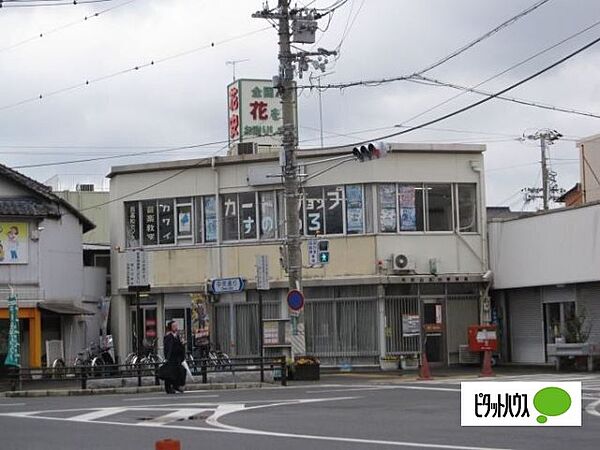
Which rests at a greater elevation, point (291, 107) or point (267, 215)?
point (291, 107)

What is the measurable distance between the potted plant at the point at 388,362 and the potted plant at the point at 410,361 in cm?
26

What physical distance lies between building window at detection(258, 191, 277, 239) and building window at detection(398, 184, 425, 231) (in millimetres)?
4508

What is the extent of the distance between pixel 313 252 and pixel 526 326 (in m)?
7.96

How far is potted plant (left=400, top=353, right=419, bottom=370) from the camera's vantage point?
38844 millimetres

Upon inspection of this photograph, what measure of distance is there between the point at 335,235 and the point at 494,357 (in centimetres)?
700

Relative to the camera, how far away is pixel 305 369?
3247 cm

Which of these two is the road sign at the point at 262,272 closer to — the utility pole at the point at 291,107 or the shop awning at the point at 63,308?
the utility pole at the point at 291,107

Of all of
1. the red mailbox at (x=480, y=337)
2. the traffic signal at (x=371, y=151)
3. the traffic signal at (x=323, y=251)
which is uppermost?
the traffic signal at (x=371, y=151)

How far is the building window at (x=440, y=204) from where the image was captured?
131ft

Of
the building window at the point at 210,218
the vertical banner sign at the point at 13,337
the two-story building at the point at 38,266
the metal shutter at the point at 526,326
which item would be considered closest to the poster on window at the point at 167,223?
the building window at the point at 210,218

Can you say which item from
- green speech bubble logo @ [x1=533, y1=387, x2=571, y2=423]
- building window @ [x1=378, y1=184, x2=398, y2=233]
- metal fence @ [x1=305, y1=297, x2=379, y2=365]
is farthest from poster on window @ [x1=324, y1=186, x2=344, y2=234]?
green speech bubble logo @ [x1=533, y1=387, x2=571, y2=423]

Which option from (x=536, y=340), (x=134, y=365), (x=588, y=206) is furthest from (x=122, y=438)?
(x=536, y=340)

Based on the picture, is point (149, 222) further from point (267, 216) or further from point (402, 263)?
point (402, 263)

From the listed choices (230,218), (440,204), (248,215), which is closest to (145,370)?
(248,215)
